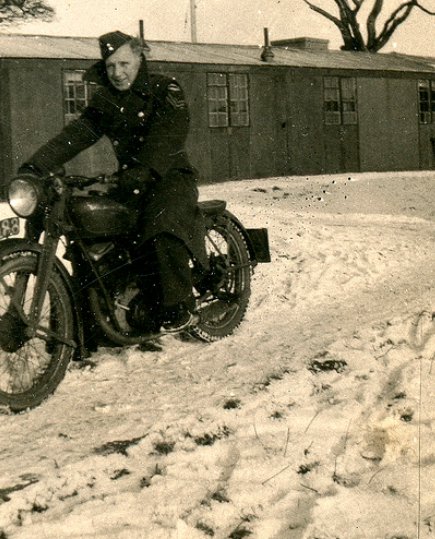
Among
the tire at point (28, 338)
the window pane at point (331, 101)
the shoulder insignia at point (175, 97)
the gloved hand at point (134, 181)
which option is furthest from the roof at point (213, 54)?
the tire at point (28, 338)

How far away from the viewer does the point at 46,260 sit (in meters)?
4.36

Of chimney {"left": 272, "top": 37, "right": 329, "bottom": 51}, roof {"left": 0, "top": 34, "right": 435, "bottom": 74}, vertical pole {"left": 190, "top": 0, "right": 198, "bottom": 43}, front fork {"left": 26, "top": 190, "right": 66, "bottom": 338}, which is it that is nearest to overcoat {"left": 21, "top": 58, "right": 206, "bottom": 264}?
front fork {"left": 26, "top": 190, "right": 66, "bottom": 338}

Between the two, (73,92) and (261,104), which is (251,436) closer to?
(73,92)

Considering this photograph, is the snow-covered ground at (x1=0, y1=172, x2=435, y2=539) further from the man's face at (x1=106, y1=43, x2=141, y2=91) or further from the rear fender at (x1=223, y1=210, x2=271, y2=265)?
the man's face at (x1=106, y1=43, x2=141, y2=91)

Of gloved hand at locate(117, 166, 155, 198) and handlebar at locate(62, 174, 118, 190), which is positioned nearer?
handlebar at locate(62, 174, 118, 190)

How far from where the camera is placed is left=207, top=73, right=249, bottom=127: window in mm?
21266

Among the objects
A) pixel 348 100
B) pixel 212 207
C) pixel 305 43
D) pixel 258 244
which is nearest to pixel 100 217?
pixel 212 207

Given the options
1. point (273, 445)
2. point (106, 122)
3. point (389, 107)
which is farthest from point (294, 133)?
point (273, 445)

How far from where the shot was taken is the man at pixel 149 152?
4820mm

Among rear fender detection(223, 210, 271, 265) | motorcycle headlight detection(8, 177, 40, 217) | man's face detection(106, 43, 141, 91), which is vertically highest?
man's face detection(106, 43, 141, 91)

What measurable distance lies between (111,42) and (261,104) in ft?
58.9

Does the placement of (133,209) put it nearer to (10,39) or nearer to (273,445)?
(273,445)

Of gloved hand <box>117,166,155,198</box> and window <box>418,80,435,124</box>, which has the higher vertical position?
window <box>418,80,435,124</box>

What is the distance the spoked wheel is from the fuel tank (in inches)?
38.4
